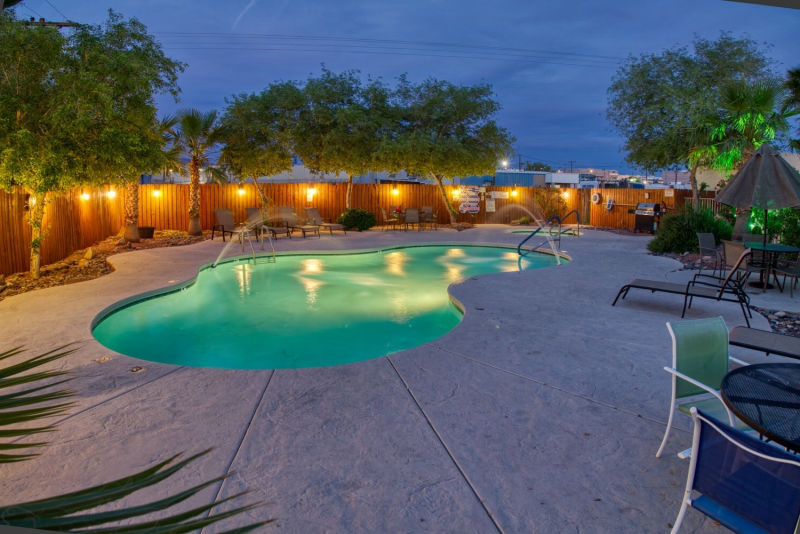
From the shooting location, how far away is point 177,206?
57.4 ft

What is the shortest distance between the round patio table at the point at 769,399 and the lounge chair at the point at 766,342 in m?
0.88

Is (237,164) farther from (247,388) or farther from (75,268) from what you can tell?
(247,388)

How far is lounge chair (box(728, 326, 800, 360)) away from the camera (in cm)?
350

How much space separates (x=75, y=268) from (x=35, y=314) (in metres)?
3.94

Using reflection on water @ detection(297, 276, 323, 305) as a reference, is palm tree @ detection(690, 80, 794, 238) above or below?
above

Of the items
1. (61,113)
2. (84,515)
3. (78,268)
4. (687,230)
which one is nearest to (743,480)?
(84,515)

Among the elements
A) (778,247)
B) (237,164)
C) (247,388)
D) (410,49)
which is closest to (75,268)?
(247,388)

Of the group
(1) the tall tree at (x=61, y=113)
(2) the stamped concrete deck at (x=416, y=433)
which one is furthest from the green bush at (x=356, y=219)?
(2) the stamped concrete deck at (x=416, y=433)

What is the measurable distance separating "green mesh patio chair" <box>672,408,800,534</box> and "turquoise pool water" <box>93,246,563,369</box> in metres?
4.15

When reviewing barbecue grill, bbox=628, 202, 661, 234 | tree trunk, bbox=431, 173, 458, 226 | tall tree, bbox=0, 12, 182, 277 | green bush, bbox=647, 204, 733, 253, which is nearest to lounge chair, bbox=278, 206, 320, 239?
tree trunk, bbox=431, 173, 458, 226

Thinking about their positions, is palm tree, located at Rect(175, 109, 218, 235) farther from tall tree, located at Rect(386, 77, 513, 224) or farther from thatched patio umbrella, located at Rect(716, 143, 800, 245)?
thatched patio umbrella, located at Rect(716, 143, 800, 245)

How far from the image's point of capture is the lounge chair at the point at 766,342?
3.50 meters

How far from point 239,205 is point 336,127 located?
183 inches

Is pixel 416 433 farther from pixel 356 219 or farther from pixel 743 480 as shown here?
pixel 356 219
